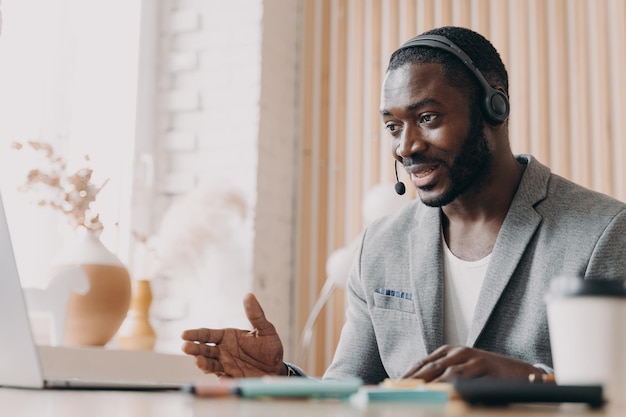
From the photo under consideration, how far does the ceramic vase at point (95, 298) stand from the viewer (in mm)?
2320

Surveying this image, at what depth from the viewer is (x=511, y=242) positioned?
1.66 m

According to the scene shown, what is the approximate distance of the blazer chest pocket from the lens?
5.78ft

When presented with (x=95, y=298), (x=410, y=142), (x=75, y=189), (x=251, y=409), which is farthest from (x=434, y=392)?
(x=75, y=189)

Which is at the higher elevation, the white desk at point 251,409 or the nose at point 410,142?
the nose at point 410,142

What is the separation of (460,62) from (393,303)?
52 centimetres

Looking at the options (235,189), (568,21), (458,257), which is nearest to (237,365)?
(458,257)

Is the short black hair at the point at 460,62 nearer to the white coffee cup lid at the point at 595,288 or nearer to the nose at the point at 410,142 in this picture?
the nose at the point at 410,142

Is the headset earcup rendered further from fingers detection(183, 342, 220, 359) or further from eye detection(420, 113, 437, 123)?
fingers detection(183, 342, 220, 359)

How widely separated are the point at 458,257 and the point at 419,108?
1.07 feet

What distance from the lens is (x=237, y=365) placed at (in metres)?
1.42

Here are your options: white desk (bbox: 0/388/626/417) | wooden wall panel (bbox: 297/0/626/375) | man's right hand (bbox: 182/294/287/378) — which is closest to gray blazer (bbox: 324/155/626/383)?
man's right hand (bbox: 182/294/287/378)

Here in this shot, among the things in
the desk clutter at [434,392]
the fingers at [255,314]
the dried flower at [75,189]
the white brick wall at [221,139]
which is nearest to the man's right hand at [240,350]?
the fingers at [255,314]

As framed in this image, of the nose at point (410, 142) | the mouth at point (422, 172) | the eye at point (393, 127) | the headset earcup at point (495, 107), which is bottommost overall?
the mouth at point (422, 172)

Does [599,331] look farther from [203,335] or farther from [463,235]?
[463,235]
